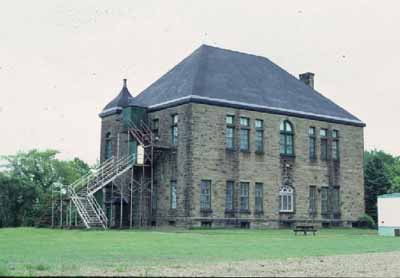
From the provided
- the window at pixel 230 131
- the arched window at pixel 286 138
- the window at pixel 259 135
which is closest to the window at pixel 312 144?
the arched window at pixel 286 138

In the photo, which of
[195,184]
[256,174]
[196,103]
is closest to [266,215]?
[256,174]

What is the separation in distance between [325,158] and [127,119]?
532 inches

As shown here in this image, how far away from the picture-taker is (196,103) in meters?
39.4

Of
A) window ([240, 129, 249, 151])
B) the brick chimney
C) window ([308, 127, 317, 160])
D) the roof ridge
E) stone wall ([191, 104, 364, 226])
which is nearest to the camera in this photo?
stone wall ([191, 104, 364, 226])

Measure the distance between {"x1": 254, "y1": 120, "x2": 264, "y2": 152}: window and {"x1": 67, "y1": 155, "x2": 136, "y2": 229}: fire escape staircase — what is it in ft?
24.4

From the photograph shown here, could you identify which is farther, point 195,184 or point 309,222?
point 309,222

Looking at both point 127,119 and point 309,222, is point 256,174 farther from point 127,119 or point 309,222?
point 127,119

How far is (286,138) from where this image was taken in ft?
145

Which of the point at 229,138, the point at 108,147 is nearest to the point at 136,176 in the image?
the point at 108,147

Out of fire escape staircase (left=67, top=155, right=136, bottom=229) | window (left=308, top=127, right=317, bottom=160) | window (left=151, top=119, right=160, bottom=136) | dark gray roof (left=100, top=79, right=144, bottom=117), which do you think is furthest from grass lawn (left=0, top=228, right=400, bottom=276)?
window (left=308, top=127, right=317, bottom=160)

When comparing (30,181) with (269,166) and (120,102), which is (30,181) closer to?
(120,102)

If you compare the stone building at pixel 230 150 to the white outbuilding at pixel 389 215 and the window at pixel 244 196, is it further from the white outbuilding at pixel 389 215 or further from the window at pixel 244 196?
the white outbuilding at pixel 389 215

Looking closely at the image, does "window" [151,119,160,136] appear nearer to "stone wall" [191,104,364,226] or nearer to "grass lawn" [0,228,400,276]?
"stone wall" [191,104,364,226]

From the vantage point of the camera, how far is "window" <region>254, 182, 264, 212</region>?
42.3 metres
